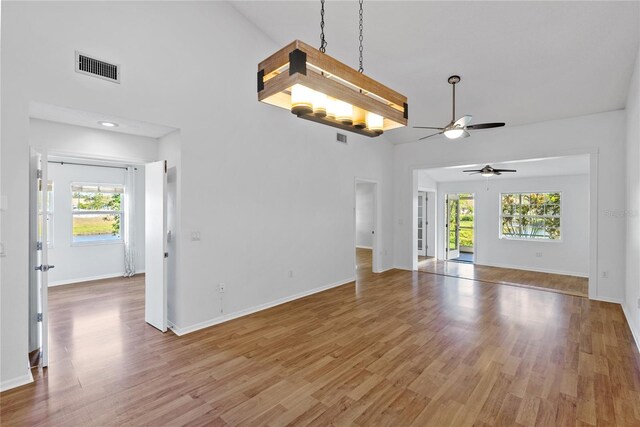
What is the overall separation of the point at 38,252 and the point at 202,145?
1961 mm

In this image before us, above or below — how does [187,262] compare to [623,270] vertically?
above

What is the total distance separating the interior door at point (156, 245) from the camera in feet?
11.8

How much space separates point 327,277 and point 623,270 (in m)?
4.76

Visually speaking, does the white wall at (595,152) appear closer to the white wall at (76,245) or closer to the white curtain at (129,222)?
the white curtain at (129,222)

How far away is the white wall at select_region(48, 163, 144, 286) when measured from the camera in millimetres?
5676

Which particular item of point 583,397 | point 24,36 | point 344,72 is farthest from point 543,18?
point 24,36

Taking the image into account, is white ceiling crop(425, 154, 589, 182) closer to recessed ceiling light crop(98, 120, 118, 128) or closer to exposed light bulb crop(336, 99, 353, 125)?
exposed light bulb crop(336, 99, 353, 125)

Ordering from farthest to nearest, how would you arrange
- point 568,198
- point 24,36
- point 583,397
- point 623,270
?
point 568,198, point 623,270, point 24,36, point 583,397

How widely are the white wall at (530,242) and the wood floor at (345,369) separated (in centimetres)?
316

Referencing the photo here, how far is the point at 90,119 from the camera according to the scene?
3113mm

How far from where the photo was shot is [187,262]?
11.7ft

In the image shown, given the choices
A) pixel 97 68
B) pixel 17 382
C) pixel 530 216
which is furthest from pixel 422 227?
pixel 17 382

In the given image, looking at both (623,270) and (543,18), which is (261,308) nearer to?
(543,18)

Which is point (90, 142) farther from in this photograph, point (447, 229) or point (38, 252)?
point (447, 229)
